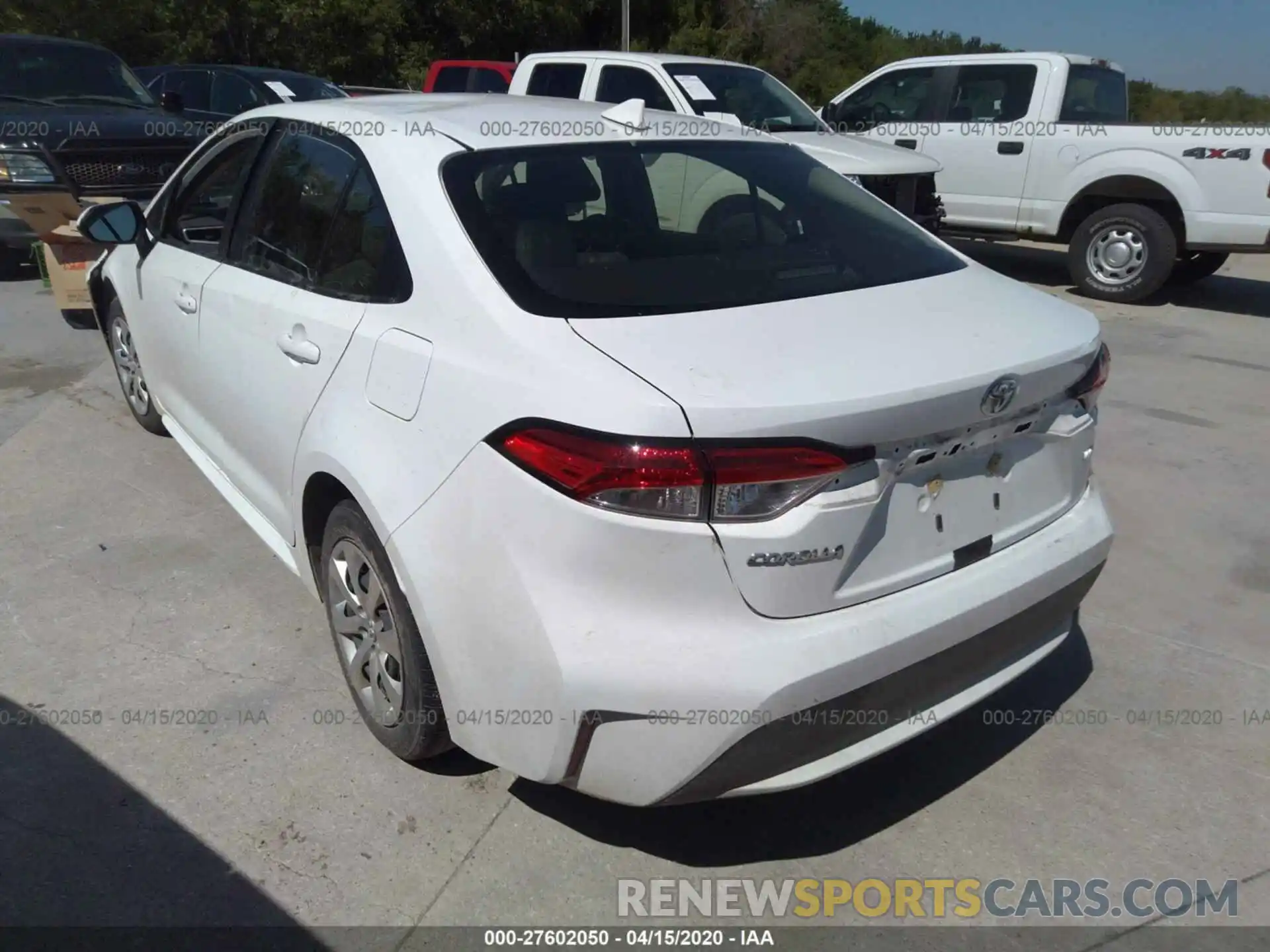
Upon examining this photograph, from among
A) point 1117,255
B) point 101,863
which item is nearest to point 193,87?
point 1117,255

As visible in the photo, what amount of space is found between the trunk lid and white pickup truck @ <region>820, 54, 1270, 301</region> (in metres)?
6.63

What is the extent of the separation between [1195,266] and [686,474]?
9.14 metres

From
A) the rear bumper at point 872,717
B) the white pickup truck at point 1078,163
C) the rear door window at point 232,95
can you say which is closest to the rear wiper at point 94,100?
the rear door window at point 232,95

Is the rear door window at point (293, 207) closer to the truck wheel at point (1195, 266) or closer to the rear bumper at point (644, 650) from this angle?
the rear bumper at point (644, 650)

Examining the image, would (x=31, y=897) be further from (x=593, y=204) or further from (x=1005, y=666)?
(x=1005, y=666)

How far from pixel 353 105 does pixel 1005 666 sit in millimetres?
2514

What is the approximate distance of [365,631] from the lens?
2768mm

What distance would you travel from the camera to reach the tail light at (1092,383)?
8.17 feet

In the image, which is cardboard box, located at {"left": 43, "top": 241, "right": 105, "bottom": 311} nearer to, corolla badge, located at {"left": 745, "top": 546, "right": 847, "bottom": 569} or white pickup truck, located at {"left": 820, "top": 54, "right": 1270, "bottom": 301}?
corolla badge, located at {"left": 745, "top": 546, "right": 847, "bottom": 569}

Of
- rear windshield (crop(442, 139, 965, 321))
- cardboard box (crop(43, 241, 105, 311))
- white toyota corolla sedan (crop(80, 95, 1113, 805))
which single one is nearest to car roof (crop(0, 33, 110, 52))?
cardboard box (crop(43, 241, 105, 311))

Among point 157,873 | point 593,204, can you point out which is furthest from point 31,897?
point 593,204

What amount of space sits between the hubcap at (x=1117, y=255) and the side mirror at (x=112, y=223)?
7592 millimetres

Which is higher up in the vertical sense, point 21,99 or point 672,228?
point 672,228

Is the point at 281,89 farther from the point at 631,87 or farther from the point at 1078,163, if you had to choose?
the point at 1078,163
